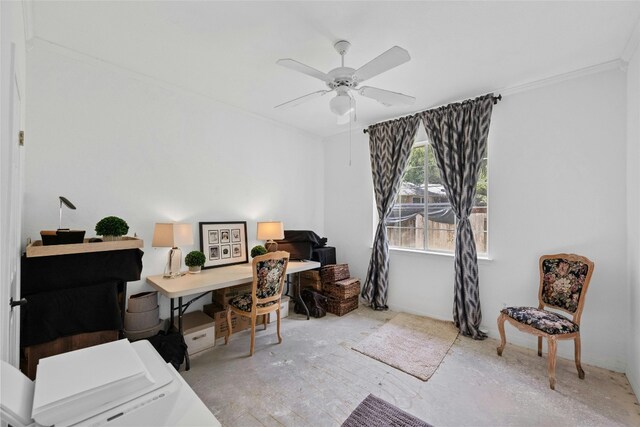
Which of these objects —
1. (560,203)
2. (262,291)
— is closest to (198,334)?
(262,291)

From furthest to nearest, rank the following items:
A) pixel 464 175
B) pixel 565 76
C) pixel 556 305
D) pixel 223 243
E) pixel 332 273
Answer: pixel 332 273, pixel 223 243, pixel 464 175, pixel 565 76, pixel 556 305

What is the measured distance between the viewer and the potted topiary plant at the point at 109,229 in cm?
200

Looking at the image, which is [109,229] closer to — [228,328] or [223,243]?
[223,243]

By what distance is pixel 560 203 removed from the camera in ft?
8.52

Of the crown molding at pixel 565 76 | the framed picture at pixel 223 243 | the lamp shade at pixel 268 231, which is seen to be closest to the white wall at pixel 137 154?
the framed picture at pixel 223 243

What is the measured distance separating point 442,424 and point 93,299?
2376 mm

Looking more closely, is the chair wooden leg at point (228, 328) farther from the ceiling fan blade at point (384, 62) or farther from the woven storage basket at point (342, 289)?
the ceiling fan blade at point (384, 62)

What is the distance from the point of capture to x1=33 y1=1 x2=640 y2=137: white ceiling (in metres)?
1.78

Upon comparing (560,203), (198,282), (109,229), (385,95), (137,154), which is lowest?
(198,282)

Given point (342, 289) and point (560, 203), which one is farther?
point (342, 289)

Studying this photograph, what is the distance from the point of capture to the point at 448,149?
3.13 meters

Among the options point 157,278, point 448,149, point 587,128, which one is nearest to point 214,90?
point 157,278

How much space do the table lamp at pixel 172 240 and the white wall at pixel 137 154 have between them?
17 cm

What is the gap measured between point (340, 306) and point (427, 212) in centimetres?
166
